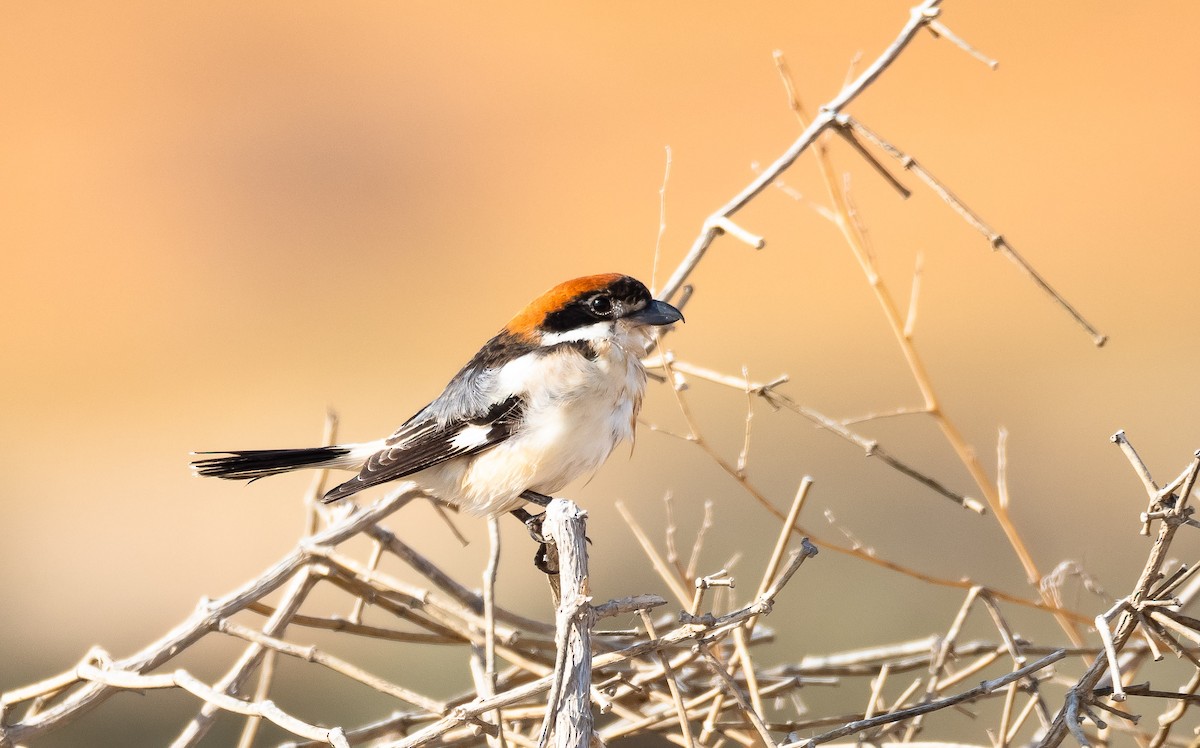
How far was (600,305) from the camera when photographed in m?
2.77

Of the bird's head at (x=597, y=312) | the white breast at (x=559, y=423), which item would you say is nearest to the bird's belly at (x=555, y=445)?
the white breast at (x=559, y=423)

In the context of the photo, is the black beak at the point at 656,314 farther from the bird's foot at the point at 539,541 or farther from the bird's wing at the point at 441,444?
the bird's foot at the point at 539,541

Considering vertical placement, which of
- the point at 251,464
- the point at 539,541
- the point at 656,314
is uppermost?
the point at 656,314

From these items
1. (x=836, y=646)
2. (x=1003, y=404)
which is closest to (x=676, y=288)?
(x=836, y=646)

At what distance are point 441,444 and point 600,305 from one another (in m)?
0.46

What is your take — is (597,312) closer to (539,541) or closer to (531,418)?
(531,418)

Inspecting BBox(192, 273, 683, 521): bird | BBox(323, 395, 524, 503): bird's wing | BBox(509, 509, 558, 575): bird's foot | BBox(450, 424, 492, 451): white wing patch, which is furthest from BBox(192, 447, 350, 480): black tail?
BBox(509, 509, 558, 575): bird's foot

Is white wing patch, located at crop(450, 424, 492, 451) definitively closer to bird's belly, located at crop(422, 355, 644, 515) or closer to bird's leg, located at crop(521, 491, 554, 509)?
bird's belly, located at crop(422, 355, 644, 515)

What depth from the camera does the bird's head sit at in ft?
8.99

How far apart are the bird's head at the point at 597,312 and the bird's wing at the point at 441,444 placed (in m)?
0.19

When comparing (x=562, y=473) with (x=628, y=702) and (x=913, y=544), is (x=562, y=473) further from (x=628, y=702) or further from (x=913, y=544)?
(x=913, y=544)

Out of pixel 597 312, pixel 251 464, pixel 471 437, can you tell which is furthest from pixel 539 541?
pixel 251 464

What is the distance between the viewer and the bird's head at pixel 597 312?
2740 mm

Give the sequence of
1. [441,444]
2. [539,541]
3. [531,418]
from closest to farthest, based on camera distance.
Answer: [539,541] → [531,418] → [441,444]
